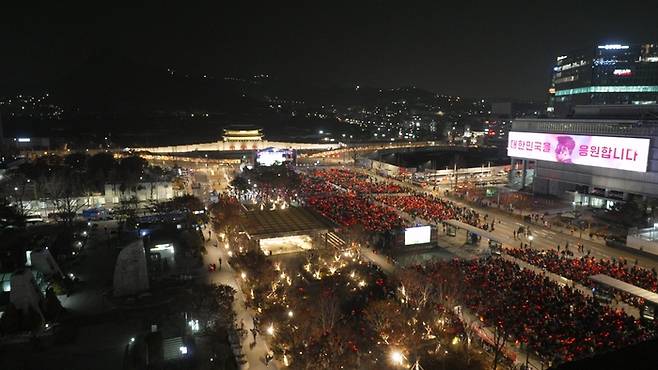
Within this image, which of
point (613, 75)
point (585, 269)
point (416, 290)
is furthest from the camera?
point (613, 75)

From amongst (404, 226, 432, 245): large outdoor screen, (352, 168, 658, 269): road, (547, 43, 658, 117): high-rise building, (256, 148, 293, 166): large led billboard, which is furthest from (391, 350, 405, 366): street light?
(547, 43, 658, 117): high-rise building

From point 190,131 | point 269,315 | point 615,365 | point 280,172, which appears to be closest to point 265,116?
point 190,131

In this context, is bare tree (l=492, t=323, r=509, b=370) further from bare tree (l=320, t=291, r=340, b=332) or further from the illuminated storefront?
the illuminated storefront

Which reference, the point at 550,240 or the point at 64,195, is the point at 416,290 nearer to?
the point at 550,240

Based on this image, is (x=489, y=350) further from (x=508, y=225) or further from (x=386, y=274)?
(x=508, y=225)

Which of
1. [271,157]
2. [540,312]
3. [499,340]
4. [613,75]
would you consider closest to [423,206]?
[540,312]

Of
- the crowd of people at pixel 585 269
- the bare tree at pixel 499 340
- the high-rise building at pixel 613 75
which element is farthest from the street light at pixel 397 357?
the high-rise building at pixel 613 75

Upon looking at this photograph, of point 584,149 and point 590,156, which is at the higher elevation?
A: point 584,149
